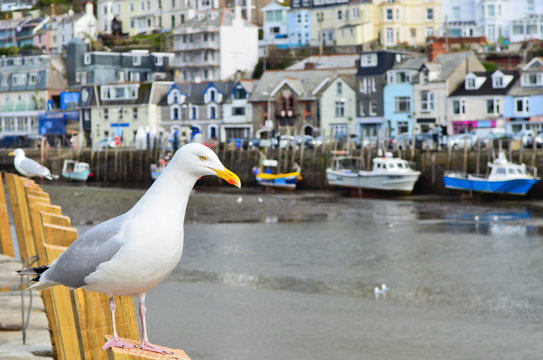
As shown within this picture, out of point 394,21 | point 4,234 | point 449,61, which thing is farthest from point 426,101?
point 4,234

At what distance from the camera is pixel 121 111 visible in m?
86.9

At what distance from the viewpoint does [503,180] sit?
45.9 meters

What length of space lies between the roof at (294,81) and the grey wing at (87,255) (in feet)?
232

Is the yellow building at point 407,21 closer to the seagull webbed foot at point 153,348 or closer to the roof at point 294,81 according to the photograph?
the roof at point 294,81

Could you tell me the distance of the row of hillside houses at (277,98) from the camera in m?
67.3

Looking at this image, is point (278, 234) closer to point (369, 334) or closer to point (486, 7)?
point (369, 334)

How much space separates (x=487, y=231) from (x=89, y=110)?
6176 centimetres

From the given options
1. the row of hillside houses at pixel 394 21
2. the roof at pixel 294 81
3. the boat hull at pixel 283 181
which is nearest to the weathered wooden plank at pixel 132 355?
the boat hull at pixel 283 181

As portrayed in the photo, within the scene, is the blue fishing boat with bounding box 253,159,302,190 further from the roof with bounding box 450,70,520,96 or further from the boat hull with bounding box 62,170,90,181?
the roof with bounding box 450,70,520,96

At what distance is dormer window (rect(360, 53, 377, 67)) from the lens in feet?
240

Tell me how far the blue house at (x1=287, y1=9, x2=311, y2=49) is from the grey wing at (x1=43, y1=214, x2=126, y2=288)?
102 meters

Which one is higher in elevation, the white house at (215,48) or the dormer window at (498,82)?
the white house at (215,48)

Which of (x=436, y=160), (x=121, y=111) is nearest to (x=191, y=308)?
(x=436, y=160)

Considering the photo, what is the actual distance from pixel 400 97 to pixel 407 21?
32.7m
